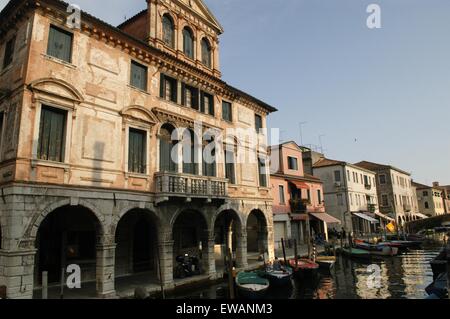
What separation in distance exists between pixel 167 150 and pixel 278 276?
8.74 meters

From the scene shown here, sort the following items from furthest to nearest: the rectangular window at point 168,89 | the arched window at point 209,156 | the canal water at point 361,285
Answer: the arched window at point 209,156 → the rectangular window at point 168,89 → the canal water at point 361,285

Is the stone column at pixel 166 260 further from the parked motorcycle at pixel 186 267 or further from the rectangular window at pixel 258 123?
the rectangular window at pixel 258 123

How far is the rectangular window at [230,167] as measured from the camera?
19.8 m

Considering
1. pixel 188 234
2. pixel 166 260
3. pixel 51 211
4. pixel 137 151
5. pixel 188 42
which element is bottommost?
pixel 166 260

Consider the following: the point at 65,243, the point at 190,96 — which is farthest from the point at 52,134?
the point at 190,96

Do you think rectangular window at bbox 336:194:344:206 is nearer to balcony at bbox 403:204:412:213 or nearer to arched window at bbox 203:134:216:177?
balcony at bbox 403:204:412:213

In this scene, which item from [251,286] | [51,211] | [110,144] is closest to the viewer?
[51,211]

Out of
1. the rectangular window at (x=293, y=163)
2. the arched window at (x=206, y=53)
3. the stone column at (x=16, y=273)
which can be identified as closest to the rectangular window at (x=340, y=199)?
the rectangular window at (x=293, y=163)

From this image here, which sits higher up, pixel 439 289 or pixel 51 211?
pixel 51 211

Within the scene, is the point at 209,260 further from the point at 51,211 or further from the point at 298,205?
the point at 298,205

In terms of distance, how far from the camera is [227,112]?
67.8 ft

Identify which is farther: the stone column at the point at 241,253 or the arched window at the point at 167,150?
the stone column at the point at 241,253

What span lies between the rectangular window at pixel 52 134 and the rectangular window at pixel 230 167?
32.9 feet
